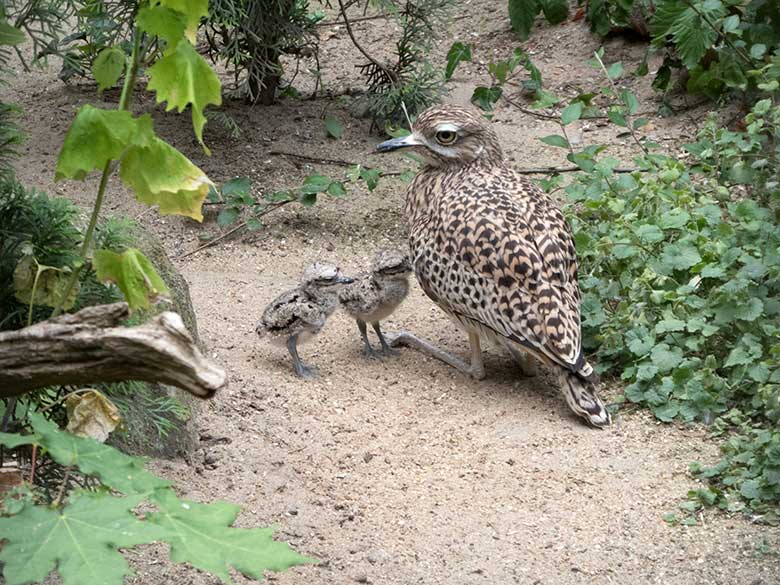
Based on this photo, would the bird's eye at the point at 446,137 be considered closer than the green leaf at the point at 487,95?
Yes

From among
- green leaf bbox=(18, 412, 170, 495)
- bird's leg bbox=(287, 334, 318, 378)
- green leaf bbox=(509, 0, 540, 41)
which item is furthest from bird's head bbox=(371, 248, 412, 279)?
green leaf bbox=(18, 412, 170, 495)

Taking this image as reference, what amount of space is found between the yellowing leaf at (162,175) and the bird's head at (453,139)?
3355mm

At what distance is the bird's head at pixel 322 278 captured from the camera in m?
5.58

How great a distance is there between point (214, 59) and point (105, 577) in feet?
19.4

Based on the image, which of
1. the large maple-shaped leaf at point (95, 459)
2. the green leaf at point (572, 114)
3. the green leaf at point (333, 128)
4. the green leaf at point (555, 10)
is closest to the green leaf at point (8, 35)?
the large maple-shaped leaf at point (95, 459)

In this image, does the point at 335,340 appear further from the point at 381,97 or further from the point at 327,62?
the point at 327,62

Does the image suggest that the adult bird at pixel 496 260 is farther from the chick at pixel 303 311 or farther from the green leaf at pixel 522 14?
the green leaf at pixel 522 14

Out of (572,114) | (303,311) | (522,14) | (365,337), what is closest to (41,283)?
(303,311)

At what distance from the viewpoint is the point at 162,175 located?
2.44 m

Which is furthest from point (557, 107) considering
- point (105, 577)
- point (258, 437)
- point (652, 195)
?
point (105, 577)

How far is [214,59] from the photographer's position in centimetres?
750

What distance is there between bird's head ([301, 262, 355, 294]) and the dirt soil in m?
0.39

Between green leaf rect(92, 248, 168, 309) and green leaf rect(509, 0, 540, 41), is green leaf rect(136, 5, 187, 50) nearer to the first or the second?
green leaf rect(92, 248, 168, 309)

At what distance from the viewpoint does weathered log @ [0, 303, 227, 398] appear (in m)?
2.37
